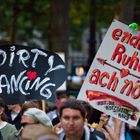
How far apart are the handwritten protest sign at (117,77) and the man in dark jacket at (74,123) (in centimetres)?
136

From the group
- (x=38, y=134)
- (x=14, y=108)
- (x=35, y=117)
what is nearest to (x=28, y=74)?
(x=14, y=108)

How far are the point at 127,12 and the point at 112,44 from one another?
13121mm

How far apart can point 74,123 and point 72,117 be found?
0.07 meters

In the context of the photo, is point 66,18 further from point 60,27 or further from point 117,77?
point 117,77

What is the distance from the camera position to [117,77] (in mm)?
7613

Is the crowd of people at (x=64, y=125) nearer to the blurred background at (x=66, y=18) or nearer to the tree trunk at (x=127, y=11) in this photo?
the blurred background at (x=66, y=18)

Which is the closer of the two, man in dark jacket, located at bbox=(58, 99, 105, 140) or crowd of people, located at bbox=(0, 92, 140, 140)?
crowd of people, located at bbox=(0, 92, 140, 140)

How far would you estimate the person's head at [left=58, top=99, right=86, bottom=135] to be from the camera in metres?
5.81

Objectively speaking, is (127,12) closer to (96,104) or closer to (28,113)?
(96,104)

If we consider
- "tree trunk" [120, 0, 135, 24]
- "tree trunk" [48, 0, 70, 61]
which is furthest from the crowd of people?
"tree trunk" [120, 0, 135, 24]

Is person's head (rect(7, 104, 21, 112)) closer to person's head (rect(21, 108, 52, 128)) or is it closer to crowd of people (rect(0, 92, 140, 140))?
crowd of people (rect(0, 92, 140, 140))

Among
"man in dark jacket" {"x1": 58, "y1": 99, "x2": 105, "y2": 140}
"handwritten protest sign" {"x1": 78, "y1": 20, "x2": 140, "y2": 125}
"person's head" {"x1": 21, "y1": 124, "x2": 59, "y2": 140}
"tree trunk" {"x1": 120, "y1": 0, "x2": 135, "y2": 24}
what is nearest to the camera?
Answer: "person's head" {"x1": 21, "y1": 124, "x2": 59, "y2": 140}

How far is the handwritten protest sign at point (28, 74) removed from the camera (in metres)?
7.89

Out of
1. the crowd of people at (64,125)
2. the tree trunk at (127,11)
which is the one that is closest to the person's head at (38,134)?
the crowd of people at (64,125)
